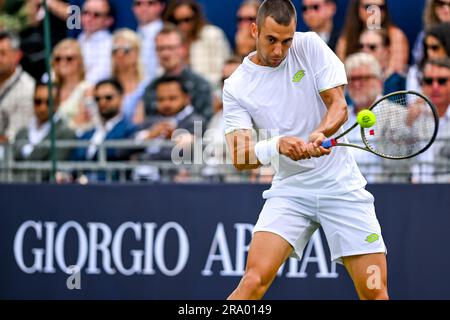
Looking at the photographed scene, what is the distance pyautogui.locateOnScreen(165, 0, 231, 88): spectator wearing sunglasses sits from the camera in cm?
1020

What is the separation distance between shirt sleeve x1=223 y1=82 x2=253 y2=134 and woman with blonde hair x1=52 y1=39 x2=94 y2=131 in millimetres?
3837

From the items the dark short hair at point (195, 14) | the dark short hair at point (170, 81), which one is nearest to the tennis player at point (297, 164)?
the dark short hair at point (170, 81)

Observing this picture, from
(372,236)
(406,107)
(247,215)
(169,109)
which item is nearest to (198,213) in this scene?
(247,215)

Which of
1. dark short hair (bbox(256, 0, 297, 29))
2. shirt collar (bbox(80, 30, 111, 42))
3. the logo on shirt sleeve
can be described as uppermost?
shirt collar (bbox(80, 30, 111, 42))

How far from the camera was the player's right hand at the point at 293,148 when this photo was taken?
635 centimetres

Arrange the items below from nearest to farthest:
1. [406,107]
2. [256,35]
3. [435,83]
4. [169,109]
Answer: [256,35]
[406,107]
[435,83]
[169,109]

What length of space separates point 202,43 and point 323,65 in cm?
369

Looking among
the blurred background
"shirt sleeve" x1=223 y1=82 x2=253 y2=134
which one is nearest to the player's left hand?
"shirt sleeve" x1=223 y1=82 x2=253 y2=134

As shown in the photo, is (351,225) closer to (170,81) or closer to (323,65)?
(323,65)

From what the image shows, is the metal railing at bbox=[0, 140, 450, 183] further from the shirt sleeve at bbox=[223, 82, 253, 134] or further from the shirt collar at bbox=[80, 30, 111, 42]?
the shirt sleeve at bbox=[223, 82, 253, 134]

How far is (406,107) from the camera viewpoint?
27.1 ft

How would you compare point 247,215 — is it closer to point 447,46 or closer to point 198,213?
point 198,213

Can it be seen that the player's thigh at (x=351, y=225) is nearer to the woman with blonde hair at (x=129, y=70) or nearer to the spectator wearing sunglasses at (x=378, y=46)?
the spectator wearing sunglasses at (x=378, y=46)

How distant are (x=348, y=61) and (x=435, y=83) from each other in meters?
0.85
